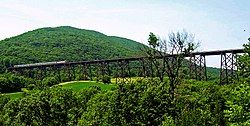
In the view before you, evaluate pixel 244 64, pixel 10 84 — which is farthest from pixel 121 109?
pixel 10 84

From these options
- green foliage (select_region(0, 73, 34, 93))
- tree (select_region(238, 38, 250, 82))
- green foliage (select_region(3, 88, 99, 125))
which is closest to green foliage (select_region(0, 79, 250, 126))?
green foliage (select_region(3, 88, 99, 125))

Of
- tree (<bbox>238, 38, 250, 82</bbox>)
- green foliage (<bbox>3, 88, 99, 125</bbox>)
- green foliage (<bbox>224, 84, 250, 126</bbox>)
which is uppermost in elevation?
tree (<bbox>238, 38, 250, 82</bbox>)

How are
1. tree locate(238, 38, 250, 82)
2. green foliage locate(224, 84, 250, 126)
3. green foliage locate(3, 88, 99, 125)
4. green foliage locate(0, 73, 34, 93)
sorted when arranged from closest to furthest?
green foliage locate(224, 84, 250, 126) < tree locate(238, 38, 250, 82) < green foliage locate(3, 88, 99, 125) < green foliage locate(0, 73, 34, 93)

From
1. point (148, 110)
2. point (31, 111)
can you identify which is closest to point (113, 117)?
point (148, 110)

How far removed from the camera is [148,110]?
4256 cm

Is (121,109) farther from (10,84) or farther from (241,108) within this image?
(10,84)

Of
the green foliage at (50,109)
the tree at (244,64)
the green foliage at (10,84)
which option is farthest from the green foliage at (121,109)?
the green foliage at (10,84)

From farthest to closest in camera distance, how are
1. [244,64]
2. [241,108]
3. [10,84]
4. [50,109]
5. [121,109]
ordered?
[10,84]
[50,109]
[121,109]
[244,64]
[241,108]

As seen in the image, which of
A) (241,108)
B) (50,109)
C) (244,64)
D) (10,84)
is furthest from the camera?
(10,84)

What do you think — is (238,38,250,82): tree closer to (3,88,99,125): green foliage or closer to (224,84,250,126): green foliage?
(224,84,250,126): green foliage

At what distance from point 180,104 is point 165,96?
203 cm

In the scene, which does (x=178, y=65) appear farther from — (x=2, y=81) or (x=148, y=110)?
(x=2, y=81)

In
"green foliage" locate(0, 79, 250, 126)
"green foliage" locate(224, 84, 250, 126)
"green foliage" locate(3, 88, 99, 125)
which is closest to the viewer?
"green foliage" locate(224, 84, 250, 126)

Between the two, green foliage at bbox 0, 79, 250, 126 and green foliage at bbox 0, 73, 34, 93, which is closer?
green foliage at bbox 0, 79, 250, 126
